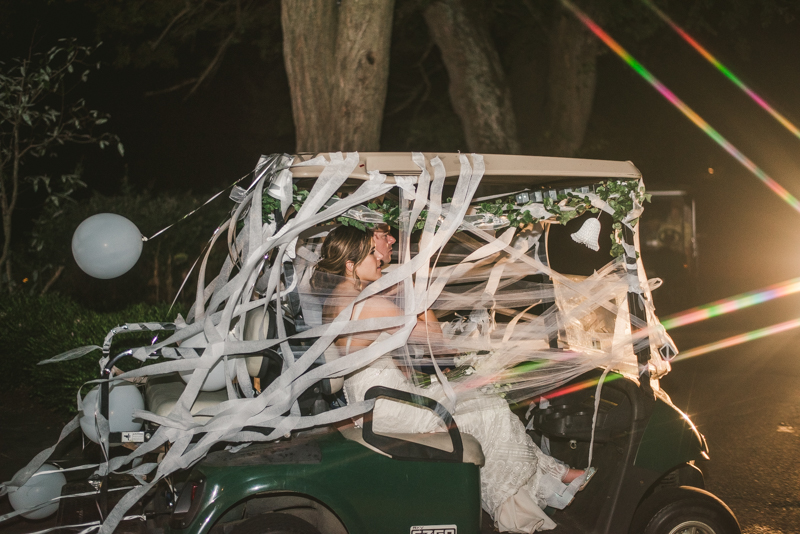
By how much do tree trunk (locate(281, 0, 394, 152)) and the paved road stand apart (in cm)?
396

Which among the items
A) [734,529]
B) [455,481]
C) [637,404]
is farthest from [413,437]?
[734,529]

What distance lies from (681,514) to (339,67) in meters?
4.75

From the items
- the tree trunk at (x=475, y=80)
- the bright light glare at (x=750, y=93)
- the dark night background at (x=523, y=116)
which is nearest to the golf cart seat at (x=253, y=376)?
the tree trunk at (x=475, y=80)

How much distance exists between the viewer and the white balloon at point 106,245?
131 inches

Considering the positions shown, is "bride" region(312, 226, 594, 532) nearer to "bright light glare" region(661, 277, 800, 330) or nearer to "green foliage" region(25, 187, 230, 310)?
"green foliage" region(25, 187, 230, 310)

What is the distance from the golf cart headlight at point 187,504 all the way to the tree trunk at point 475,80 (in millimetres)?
6663

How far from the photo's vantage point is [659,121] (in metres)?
19.9

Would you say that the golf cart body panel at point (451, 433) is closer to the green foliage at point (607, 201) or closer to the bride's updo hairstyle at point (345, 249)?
the green foliage at point (607, 201)

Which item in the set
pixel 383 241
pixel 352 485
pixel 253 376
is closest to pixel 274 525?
pixel 352 485

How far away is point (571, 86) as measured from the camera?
1027cm

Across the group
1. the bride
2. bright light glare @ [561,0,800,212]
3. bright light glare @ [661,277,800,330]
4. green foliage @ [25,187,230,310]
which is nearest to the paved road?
bright light glare @ [661,277,800,330]

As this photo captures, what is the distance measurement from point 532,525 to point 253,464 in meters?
1.36

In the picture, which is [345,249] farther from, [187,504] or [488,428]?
[187,504]

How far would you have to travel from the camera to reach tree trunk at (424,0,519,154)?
8.74 m
